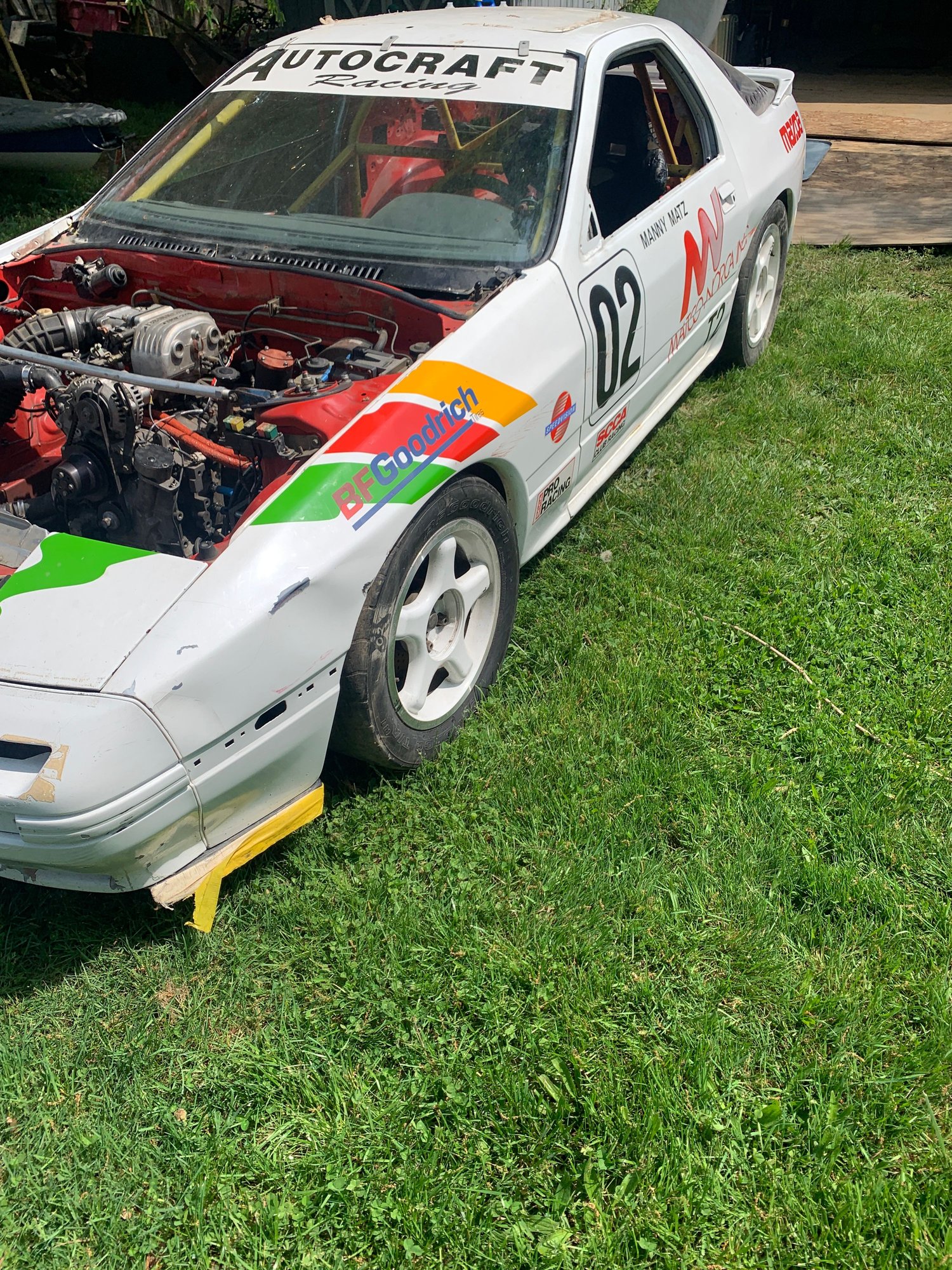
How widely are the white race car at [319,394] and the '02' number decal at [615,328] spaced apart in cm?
2

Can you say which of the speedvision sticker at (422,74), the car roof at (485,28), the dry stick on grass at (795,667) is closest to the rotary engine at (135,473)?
the speedvision sticker at (422,74)

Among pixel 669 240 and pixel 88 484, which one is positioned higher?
pixel 669 240

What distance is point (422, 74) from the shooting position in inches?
130

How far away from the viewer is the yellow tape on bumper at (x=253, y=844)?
212cm

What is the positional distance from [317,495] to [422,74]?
190 centimetres

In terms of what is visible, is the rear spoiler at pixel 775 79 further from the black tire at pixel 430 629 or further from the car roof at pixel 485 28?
the black tire at pixel 430 629

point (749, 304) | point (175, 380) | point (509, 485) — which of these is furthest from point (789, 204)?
point (175, 380)

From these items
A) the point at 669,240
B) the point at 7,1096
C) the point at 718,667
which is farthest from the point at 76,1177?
the point at 669,240

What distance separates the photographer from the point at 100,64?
34.3 ft

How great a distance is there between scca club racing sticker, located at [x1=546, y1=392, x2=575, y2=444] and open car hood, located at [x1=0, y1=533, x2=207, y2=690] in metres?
1.21

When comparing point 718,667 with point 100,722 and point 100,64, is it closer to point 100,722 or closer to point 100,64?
point 100,722

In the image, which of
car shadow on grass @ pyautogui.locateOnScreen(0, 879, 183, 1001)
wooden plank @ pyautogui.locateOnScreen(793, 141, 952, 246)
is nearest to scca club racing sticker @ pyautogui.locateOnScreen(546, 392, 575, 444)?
car shadow on grass @ pyautogui.locateOnScreen(0, 879, 183, 1001)

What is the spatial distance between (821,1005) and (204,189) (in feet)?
9.98

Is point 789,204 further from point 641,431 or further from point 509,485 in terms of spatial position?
point 509,485
